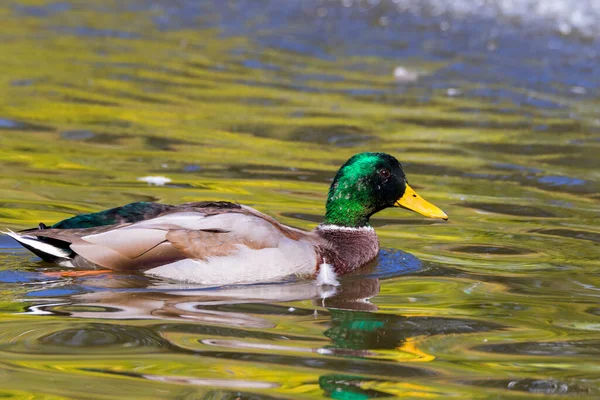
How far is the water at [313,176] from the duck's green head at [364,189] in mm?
357

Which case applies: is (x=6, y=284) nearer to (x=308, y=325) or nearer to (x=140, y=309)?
(x=140, y=309)

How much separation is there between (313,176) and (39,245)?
3457mm

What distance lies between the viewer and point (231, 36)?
17.2 m

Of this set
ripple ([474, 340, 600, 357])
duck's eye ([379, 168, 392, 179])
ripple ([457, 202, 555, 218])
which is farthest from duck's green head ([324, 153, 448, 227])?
ripple ([474, 340, 600, 357])

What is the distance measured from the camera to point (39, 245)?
21.8ft

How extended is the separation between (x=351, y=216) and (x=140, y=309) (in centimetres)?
196

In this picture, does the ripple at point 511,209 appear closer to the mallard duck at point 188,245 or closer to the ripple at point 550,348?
the mallard duck at point 188,245

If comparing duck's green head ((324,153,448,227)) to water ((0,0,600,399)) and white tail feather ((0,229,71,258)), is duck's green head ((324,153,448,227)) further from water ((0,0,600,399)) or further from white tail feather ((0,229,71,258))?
white tail feather ((0,229,71,258))

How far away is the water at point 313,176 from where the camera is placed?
16.7 feet

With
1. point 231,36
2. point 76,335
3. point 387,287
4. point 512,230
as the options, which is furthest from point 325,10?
point 76,335

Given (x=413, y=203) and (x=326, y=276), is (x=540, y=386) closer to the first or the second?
(x=326, y=276)

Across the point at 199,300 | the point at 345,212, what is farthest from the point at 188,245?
the point at 345,212

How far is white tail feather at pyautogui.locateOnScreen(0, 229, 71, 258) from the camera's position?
6.62 meters

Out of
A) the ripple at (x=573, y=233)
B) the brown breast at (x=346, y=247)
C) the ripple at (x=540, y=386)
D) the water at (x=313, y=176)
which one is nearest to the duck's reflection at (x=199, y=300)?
the water at (x=313, y=176)
